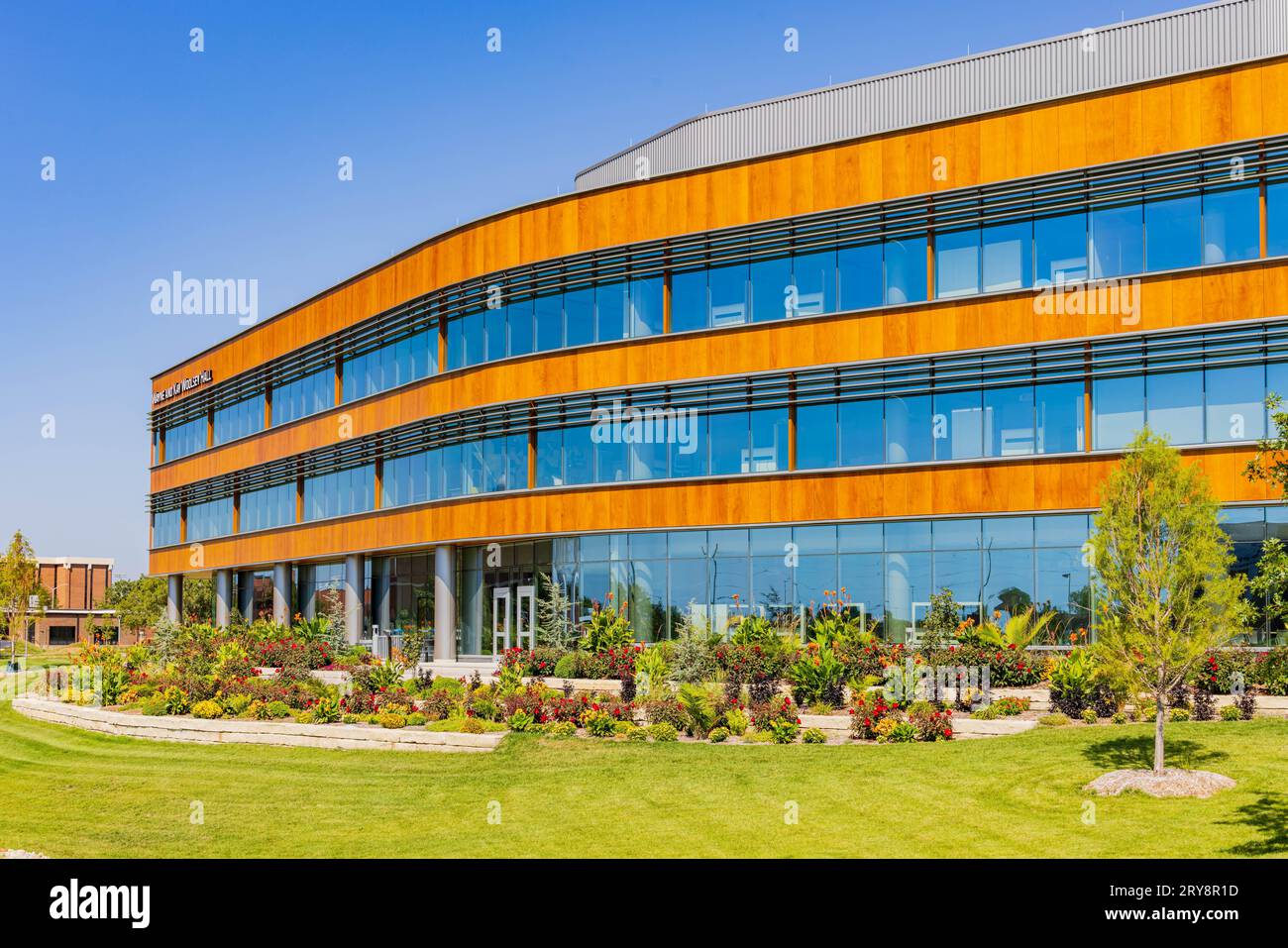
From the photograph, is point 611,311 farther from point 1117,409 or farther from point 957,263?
point 1117,409

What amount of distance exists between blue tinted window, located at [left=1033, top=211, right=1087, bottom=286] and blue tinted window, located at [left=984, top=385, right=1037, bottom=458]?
3002mm

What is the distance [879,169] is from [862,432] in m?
7.46

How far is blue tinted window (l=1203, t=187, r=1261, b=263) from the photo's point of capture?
29.7m

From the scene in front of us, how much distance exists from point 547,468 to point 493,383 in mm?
3882

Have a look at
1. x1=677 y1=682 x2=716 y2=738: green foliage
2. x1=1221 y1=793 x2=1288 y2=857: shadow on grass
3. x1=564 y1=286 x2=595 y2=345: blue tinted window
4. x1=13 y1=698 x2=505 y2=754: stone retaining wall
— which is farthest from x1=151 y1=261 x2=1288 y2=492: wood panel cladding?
x1=1221 y1=793 x2=1288 y2=857: shadow on grass

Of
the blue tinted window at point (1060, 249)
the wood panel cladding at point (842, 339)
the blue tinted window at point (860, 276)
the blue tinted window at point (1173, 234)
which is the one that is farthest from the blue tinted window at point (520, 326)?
the blue tinted window at point (1173, 234)

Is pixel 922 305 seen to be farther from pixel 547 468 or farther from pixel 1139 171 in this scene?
pixel 547 468

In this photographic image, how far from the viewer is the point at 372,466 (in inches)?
1934

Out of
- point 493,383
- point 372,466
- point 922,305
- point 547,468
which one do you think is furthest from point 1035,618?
point 372,466

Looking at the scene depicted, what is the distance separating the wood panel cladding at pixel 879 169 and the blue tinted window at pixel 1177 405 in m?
5.75

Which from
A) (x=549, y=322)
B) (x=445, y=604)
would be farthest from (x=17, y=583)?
(x=549, y=322)
